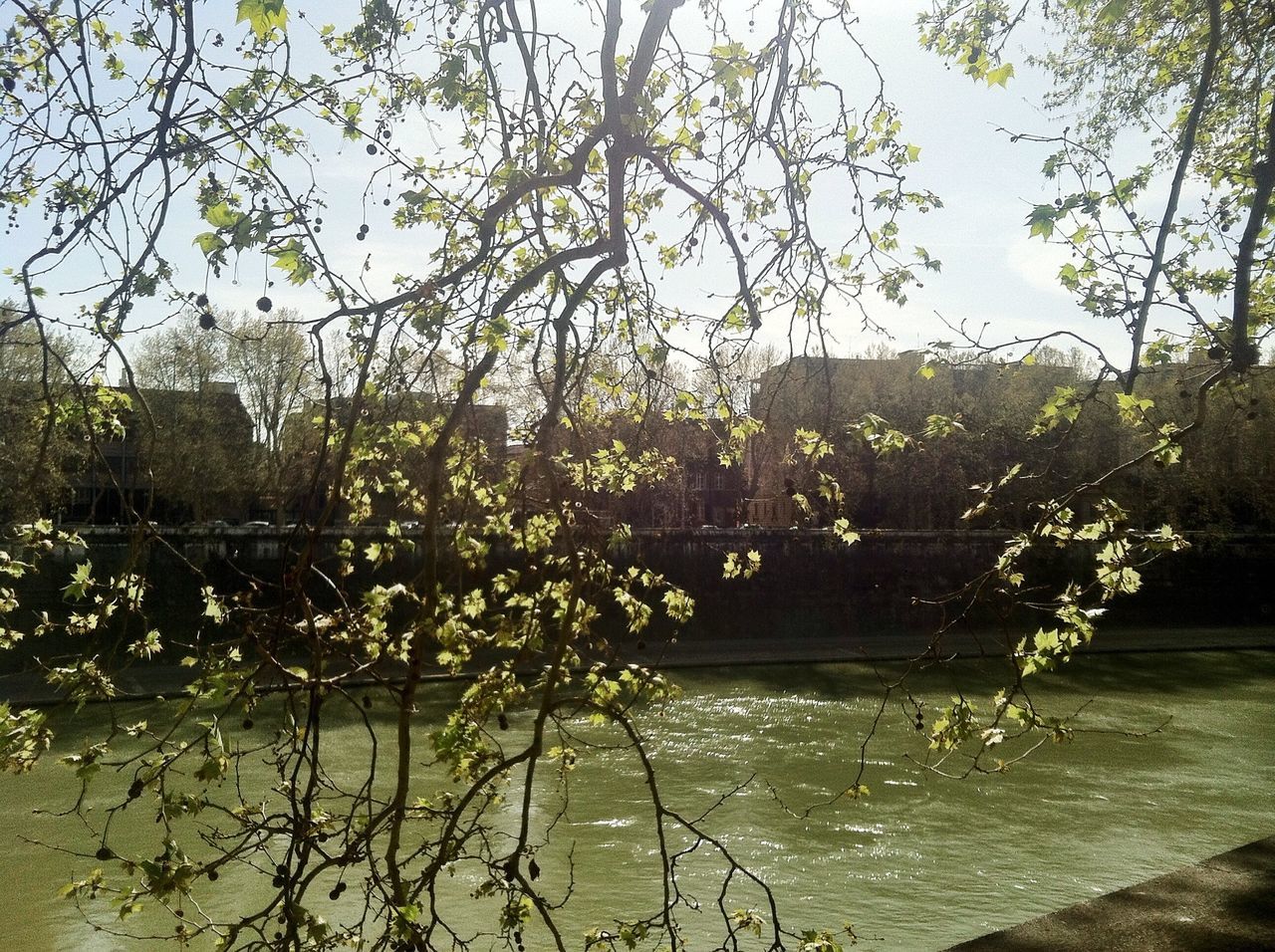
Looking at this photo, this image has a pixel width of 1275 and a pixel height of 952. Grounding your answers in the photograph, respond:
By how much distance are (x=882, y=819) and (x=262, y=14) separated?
26.8ft

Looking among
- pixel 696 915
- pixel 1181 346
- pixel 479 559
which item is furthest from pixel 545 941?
pixel 1181 346

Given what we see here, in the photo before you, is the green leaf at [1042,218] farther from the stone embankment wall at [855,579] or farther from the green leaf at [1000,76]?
the stone embankment wall at [855,579]

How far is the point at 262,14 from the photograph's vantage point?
2293mm

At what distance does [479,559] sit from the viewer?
337 cm

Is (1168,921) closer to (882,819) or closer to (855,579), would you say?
(882,819)

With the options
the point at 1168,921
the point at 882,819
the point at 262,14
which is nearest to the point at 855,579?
the point at 882,819

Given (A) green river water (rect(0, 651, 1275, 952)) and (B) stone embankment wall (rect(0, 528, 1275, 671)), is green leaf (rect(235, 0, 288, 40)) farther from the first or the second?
(B) stone embankment wall (rect(0, 528, 1275, 671))

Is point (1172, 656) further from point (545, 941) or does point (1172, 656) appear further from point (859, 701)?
point (545, 941)

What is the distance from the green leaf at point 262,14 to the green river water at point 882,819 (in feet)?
13.2

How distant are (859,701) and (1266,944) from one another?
38.9 ft

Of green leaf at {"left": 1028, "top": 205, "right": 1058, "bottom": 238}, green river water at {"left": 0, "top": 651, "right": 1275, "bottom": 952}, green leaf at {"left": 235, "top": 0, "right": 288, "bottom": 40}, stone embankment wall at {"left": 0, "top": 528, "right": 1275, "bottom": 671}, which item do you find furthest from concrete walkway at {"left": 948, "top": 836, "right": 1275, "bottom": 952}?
stone embankment wall at {"left": 0, "top": 528, "right": 1275, "bottom": 671}

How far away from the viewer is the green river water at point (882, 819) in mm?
7102

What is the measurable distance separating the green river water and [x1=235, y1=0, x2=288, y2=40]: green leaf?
4017 mm

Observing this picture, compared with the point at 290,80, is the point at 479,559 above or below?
below
